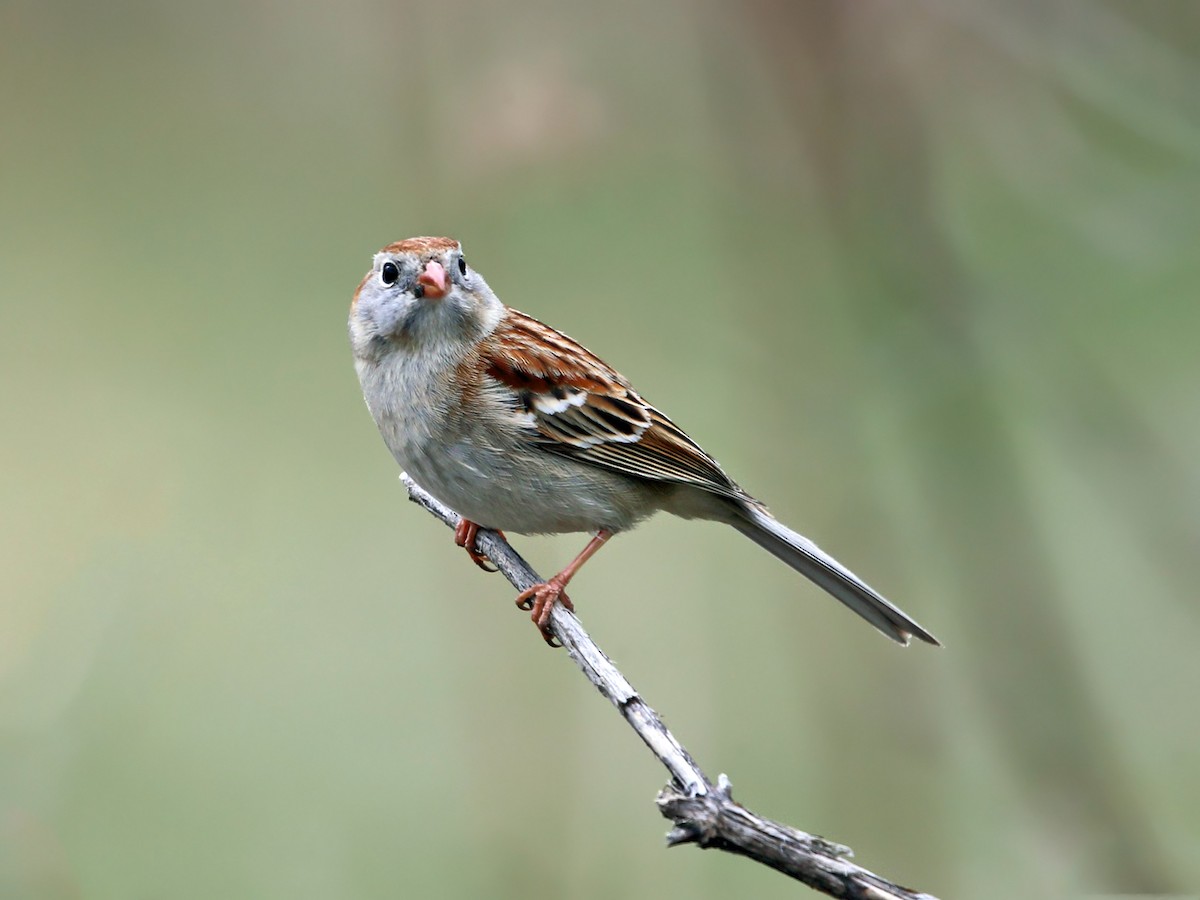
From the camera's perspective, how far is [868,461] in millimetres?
2922

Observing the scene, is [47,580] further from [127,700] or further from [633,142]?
[633,142]

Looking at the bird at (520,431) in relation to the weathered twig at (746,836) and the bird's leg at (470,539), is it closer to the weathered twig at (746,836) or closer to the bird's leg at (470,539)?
the bird's leg at (470,539)

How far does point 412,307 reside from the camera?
3.56m

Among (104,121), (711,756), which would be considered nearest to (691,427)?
(711,756)

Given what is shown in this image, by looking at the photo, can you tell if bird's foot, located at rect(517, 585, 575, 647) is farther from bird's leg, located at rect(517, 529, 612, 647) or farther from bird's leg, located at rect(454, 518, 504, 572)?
bird's leg, located at rect(454, 518, 504, 572)

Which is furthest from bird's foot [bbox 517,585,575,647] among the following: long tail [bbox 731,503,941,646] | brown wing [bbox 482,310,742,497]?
long tail [bbox 731,503,941,646]

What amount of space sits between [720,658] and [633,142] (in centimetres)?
190

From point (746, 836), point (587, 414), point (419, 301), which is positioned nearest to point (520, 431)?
point (587, 414)

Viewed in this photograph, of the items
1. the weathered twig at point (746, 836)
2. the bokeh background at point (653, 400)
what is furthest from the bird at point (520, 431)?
the weathered twig at point (746, 836)

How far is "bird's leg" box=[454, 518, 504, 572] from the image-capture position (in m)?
3.94

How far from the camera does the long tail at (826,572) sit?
11.5 ft

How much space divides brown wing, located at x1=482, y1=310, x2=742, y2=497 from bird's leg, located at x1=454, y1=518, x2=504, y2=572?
466 mm

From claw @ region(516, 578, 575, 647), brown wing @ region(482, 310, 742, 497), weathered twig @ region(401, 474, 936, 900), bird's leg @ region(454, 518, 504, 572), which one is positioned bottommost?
weathered twig @ region(401, 474, 936, 900)

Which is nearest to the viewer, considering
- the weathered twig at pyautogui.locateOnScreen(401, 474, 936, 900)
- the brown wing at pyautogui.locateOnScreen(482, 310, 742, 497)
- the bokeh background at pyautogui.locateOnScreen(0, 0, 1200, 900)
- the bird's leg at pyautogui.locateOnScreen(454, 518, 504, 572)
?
the weathered twig at pyautogui.locateOnScreen(401, 474, 936, 900)
